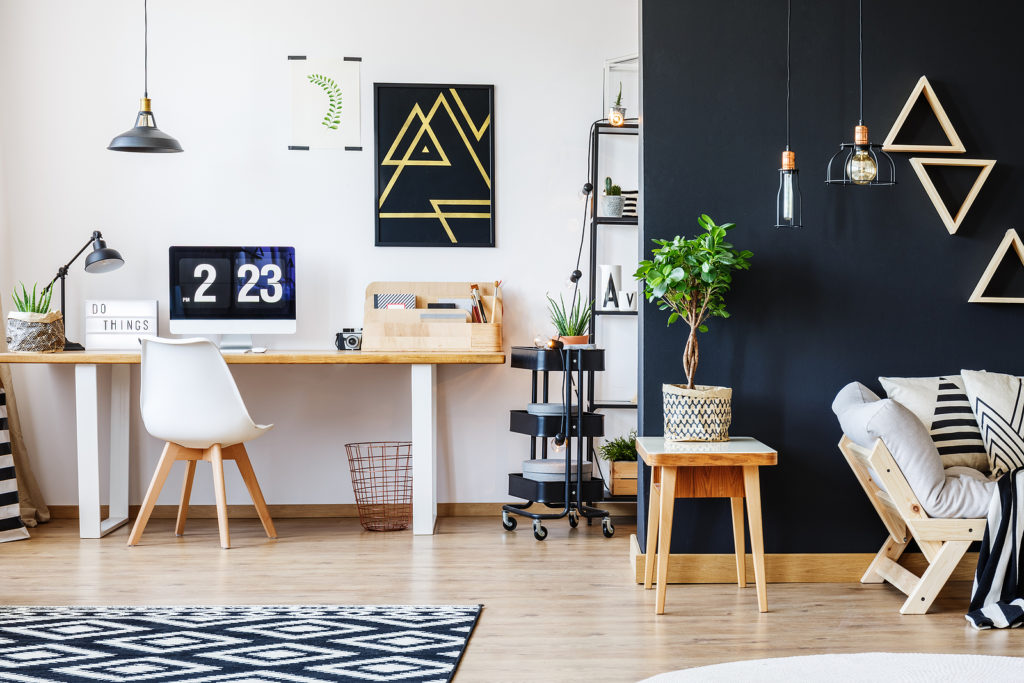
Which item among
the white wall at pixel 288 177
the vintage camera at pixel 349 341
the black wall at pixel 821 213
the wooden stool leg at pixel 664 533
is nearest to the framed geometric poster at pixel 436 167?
the white wall at pixel 288 177

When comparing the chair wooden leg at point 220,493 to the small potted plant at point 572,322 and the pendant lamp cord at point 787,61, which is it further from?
the pendant lamp cord at point 787,61

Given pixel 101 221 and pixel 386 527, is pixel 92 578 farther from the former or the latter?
pixel 101 221

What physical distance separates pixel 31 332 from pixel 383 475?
66.5 inches

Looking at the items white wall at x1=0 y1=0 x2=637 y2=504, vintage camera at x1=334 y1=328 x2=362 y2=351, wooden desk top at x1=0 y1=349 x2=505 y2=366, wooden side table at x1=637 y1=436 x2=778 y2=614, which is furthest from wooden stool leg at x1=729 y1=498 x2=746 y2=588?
vintage camera at x1=334 y1=328 x2=362 y2=351

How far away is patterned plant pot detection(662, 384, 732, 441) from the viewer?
9.48 ft

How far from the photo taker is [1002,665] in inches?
28.4

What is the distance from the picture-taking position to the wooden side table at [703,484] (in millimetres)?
2730

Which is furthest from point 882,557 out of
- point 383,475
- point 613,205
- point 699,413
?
point 383,475

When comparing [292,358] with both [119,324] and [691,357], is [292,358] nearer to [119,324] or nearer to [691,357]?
[119,324]

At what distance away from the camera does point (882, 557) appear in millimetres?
3047

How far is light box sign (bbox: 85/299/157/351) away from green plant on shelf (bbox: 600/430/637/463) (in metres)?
2.20

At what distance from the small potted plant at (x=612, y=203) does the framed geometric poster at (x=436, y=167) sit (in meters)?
0.56

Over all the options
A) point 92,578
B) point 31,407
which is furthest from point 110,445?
point 92,578

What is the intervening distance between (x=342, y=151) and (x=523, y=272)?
3.49 ft
